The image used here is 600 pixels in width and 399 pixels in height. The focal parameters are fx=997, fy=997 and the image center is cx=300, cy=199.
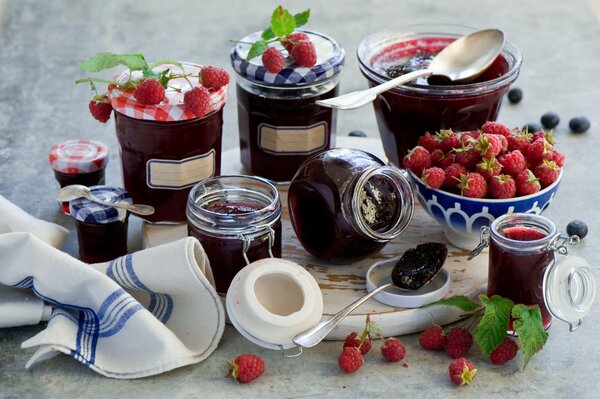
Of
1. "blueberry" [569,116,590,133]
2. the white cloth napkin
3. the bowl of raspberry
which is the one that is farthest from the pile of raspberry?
"blueberry" [569,116,590,133]

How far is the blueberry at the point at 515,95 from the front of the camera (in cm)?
284

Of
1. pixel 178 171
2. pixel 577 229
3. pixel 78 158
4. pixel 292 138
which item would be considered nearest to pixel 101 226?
pixel 178 171

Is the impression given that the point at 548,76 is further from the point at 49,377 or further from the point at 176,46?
the point at 49,377

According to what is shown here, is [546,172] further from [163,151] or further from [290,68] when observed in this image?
[163,151]

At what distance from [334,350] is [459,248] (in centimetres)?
39

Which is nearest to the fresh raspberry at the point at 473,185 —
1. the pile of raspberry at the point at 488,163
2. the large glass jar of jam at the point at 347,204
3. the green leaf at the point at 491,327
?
the pile of raspberry at the point at 488,163

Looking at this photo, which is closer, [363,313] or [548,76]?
[363,313]

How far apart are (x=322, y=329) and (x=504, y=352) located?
32 cm

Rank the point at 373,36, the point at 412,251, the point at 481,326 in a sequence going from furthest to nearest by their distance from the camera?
the point at 373,36 < the point at 412,251 < the point at 481,326

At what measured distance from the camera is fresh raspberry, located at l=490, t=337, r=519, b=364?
1714 mm

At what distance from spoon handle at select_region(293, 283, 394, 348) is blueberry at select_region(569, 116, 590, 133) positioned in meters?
1.12

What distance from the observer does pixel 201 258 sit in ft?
5.88

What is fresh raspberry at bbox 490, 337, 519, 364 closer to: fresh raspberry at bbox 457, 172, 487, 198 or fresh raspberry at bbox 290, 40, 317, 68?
fresh raspberry at bbox 457, 172, 487, 198

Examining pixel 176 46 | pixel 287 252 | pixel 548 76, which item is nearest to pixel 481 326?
pixel 287 252
